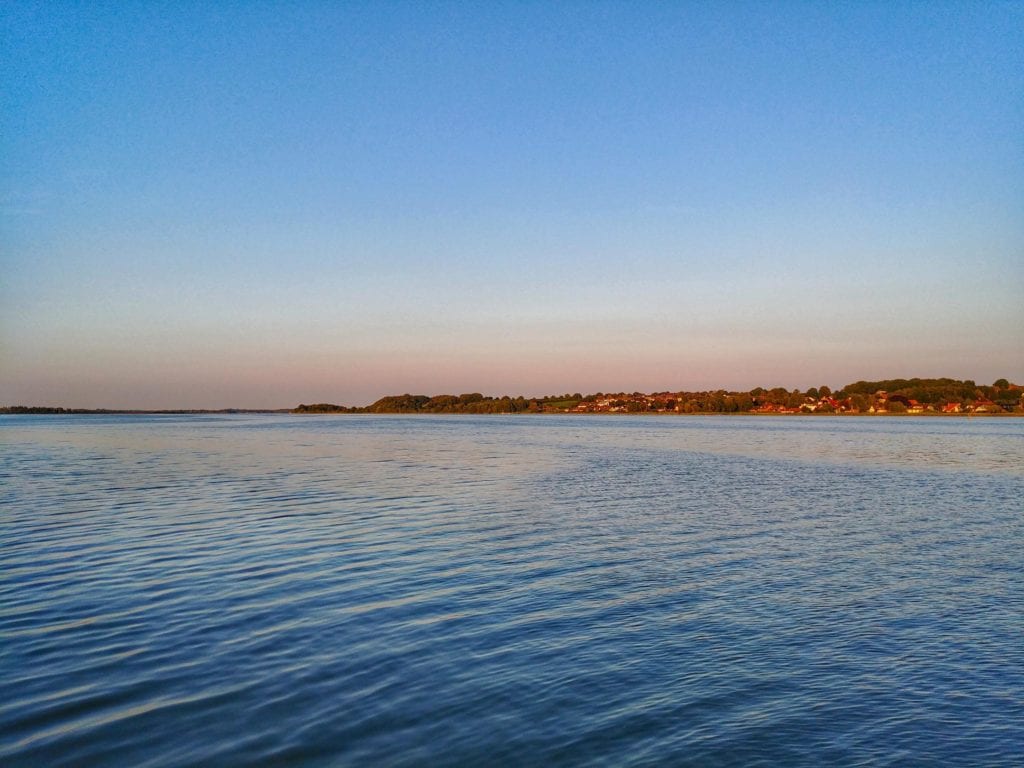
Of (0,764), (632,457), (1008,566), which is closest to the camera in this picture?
(0,764)

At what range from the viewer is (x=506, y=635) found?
1182cm

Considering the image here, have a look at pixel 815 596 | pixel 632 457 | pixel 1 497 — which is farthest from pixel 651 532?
pixel 632 457

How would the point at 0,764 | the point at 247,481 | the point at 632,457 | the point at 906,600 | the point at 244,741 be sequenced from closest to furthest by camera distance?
the point at 0,764 < the point at 244,741 < the point at 906,600 < the point at 247,481 < the point at 632,457

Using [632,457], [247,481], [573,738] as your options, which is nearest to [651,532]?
[573,738]

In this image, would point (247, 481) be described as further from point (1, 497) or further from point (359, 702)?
point (359, 702)

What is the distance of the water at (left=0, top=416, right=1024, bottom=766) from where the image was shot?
8.09 metres

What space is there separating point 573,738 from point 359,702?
2717 mm

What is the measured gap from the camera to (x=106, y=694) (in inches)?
359

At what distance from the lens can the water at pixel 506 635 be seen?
809 centimetres

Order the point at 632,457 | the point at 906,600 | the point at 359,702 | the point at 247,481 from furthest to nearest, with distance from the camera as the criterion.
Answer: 1. the point at 632,457
2. the point at 247,481
3. the point at 906,600
4. the point at 359,702

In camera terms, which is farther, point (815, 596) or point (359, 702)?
point (815, 596)

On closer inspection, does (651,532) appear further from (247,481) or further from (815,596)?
(247,481)

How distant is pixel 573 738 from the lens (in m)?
8.12

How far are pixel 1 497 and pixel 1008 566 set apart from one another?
34.9 metres
